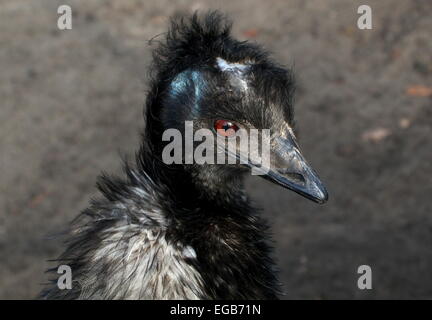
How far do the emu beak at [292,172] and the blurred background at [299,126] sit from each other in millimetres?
1572

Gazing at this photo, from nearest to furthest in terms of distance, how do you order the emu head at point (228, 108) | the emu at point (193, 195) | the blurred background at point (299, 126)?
1. the emu at point (193, 195)
2. the emu head at point (228, 108)
3. the blurred background at point (299, 126)

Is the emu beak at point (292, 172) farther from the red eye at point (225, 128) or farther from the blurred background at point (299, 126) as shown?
the blurred background at point (299, 126)

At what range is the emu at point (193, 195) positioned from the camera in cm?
290

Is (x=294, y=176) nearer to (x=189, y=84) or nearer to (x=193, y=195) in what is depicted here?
(x=193, y=195)

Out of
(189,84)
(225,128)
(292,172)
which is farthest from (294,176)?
(189,84)

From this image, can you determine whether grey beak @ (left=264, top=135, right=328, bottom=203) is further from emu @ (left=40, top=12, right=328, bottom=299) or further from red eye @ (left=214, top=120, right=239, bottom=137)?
red eye @ (left=214, top=120, right=239, bottom=137)

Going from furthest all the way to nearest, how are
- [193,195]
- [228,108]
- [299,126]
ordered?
[299,126]
[193,195]
[228,108]

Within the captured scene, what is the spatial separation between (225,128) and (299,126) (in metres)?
3.25

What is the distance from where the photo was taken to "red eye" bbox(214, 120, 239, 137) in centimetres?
302

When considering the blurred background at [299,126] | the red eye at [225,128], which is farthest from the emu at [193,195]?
the blurred background at [299,126]

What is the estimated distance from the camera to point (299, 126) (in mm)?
6211

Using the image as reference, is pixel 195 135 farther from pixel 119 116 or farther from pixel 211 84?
pixel 119 116

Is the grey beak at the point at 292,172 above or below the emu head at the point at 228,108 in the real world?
below
